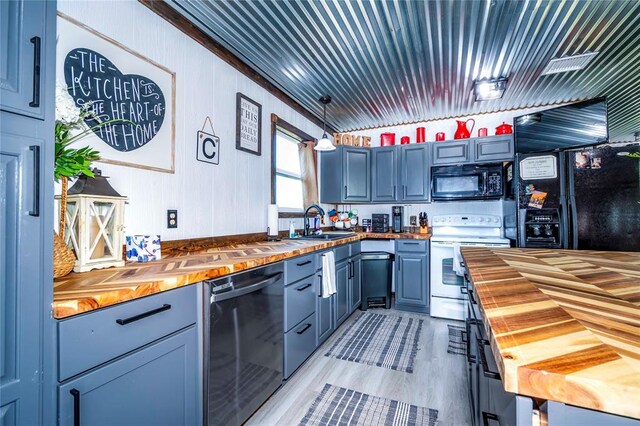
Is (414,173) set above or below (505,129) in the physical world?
below

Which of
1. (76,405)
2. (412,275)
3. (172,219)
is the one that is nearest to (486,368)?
(76,405)

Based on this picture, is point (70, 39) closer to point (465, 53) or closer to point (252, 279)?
point (252, 279)

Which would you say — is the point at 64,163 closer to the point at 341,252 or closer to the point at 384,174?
the point at 341,252

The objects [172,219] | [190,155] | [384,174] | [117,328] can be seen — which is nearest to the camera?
[117,328]

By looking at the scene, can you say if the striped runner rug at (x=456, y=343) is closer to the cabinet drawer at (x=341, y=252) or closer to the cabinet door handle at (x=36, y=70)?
the cabinet drawer at (x=341, y=252)

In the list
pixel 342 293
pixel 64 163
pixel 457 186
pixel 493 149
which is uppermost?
pixel 493 149

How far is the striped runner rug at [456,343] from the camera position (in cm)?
238

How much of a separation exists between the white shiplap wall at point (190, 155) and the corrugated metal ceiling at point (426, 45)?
9.3 inches

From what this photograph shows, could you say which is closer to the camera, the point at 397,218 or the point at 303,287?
the point at 303,287

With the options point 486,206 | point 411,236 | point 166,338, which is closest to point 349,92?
point 411,236

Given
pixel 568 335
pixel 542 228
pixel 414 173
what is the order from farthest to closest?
pixel 414 173 < pixel 542 228 < pixel 568 335

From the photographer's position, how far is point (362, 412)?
1.65 m

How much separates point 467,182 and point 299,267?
2.57 meters

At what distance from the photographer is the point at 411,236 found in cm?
333
